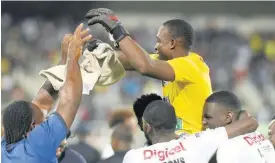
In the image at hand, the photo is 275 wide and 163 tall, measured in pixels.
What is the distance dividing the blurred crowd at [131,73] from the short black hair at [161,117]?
1087 cm

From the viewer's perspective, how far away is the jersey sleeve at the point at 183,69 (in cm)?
591

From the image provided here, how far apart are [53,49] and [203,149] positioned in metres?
19.6

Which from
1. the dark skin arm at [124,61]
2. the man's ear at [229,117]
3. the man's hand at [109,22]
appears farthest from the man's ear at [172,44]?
the man's ear at [229,117]

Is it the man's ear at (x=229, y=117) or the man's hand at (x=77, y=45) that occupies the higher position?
the man's hand at (x=77, y=45)

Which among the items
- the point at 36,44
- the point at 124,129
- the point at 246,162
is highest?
the point at 246,162

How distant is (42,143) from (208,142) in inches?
49.4

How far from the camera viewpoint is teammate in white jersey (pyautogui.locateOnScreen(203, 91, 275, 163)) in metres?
5.32

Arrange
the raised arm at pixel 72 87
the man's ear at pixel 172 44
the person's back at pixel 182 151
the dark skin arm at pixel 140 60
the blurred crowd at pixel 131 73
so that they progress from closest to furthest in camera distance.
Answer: the raised arm at pixel 72 87 → the person's back at pixel 182 151 → the dark skin arm at pixel 140 60 → the man's ear at pixel 172 44 → the blurred crowd at pixel 131 73

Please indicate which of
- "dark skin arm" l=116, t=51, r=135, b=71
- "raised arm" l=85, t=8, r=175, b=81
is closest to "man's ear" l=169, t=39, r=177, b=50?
"dark skin arm" l=116, t=51, r=135, b=71

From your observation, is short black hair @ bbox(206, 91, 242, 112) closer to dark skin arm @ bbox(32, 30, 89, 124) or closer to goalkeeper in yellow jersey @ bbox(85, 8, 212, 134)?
goalkeeper in yellow jersey @ bbox(85, 8, 212, 134)

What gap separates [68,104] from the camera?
5121mm

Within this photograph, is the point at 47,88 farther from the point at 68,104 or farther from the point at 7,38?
the point at 7,38

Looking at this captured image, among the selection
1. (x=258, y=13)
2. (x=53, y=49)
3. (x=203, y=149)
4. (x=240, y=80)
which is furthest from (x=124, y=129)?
(x=258, y=13)

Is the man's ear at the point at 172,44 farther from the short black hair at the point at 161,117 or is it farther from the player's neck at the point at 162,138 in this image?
the player's neck at the point at 162,138
